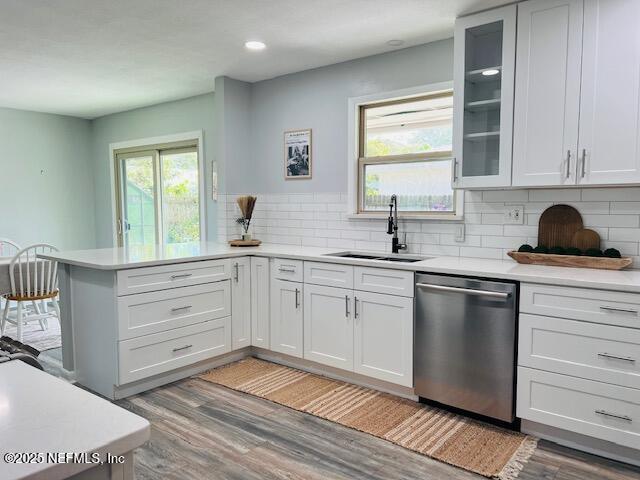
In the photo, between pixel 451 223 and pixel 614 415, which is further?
pixel 451 223

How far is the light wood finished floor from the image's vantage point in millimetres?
2213

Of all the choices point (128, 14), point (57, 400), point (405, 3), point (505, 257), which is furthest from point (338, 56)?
point (57, 400)

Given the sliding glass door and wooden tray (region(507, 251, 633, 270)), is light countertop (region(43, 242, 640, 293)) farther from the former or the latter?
the sliding glass door

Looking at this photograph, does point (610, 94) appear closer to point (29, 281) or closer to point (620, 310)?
point (620, 310)

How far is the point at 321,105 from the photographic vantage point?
409 cm

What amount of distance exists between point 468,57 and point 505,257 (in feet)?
4.29

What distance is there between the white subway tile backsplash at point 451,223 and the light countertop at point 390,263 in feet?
0.53

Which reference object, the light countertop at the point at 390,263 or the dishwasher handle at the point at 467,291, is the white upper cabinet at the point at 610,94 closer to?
the light countertop at the point at 390,263

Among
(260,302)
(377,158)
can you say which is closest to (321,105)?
(377,158)

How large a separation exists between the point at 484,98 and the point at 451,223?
88cm

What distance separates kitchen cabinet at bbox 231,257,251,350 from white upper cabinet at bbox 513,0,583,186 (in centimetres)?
207

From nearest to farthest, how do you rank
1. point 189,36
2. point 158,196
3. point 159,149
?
point 189,36
point 159,149
point 158,196

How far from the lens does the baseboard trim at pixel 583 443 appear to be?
7.49 ft

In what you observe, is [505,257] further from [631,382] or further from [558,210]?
[631,382]
